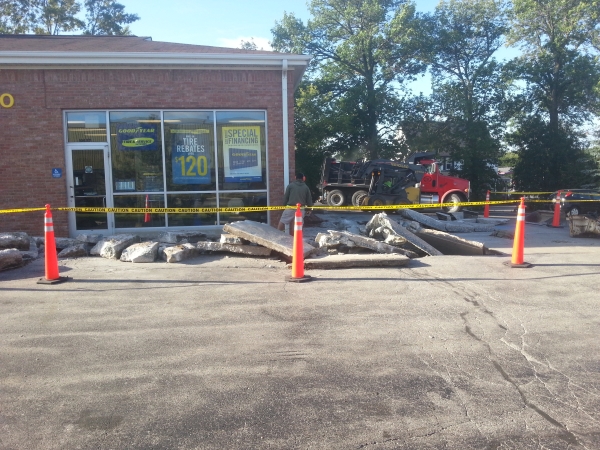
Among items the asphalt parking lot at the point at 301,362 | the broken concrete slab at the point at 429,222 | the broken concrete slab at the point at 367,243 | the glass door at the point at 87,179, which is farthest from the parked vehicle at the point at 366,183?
the asphalt parking lot at the point at 301,362

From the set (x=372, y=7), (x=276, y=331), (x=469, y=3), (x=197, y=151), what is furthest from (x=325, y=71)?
(x=276, y=331)

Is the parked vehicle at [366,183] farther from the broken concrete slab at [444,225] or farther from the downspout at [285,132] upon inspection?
the downspout at [285,132]

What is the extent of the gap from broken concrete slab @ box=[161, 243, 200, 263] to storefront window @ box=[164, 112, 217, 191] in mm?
3419

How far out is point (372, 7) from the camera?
34469 mm

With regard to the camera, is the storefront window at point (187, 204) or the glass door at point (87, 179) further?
the storefront window at point (187, 204)

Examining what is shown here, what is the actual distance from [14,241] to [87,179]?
120 inches

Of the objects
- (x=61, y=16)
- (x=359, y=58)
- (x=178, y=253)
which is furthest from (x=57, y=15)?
(x=178, y=253)

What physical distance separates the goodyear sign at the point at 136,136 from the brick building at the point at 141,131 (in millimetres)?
25

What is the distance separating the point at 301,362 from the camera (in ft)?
15.1

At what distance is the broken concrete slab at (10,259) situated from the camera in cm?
845

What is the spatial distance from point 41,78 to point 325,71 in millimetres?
25810

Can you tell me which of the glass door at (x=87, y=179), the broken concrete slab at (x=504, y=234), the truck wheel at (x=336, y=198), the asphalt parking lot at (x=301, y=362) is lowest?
the asphalt parking lot at (x=301, y=362)

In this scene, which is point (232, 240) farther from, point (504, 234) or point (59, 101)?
point (504, 234)

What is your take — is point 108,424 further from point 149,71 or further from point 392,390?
point 149,71
